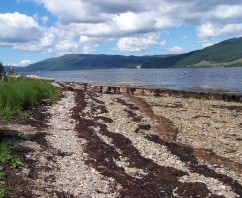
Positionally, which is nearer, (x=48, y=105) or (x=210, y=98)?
(x=48, y=105)

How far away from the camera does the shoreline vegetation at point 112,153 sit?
12.8m

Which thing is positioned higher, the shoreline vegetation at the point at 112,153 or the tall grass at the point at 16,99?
the tall grass at the point at 16,99

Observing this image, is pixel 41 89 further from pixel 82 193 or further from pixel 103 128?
pixel 82 193

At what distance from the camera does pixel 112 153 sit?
17734 millimetres

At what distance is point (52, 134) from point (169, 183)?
8639mm

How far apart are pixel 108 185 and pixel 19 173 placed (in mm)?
2890

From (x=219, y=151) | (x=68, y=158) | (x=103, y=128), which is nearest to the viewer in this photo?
(x=68, y=158)

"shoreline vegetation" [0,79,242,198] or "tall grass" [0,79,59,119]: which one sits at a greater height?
"tall grass" [0,79,59,119]

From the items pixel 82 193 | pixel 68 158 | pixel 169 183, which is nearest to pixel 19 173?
pixel 82 193

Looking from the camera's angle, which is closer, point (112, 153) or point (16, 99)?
point (112, 153)

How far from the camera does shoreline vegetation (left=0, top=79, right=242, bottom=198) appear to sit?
12773 mm

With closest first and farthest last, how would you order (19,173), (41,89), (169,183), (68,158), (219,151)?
(19,173), (169,183), (68,158), (219,151), (41,89)

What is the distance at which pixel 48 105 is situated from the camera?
33.2 metres

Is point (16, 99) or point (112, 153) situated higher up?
point (16, 99)
